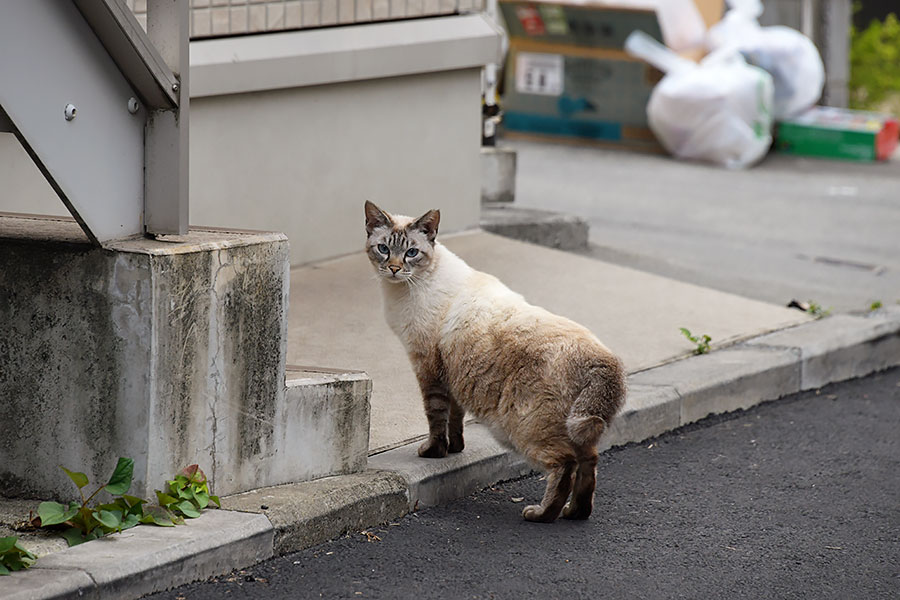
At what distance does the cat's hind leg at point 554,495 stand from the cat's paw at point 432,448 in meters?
0.43

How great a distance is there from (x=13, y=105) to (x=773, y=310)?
16.7 feet

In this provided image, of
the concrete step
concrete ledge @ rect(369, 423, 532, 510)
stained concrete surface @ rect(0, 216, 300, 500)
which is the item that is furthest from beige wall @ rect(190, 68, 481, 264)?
stained concrete surface @ rect(0, 216, 300, 500)

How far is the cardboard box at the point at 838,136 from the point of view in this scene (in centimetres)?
1397

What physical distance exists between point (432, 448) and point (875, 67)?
13.9 meters

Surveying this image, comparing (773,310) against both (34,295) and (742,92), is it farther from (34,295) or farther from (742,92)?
(742,92)

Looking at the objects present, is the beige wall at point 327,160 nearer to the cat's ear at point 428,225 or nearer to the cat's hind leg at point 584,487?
the cat's ear at point 428,225

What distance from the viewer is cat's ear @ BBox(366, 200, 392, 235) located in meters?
4.77

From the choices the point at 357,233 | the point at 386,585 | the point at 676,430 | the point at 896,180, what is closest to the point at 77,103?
the point at 386,585

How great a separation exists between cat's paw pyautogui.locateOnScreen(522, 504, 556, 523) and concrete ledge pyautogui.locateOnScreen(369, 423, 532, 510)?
0.95 ft

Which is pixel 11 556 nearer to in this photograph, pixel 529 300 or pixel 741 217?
pixel 529 300

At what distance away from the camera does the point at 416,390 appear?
219 inches

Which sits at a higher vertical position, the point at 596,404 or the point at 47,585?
the point at 596,404

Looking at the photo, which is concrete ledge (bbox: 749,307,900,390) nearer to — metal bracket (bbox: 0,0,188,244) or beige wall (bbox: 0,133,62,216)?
beige wall (bbox: 0,133,62,216)

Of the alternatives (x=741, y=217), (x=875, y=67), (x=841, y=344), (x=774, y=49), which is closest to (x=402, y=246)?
(x=841, y=344)
